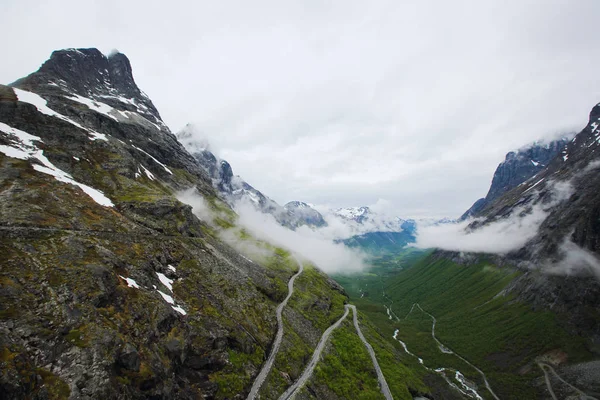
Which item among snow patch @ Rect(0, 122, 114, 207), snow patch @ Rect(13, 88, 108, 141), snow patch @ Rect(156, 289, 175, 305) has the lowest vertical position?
snow patch @ Rect(156, 289, 175, 305)

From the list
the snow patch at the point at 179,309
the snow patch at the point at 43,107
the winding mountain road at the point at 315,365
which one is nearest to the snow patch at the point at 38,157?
the snow patch at the point at 43,107

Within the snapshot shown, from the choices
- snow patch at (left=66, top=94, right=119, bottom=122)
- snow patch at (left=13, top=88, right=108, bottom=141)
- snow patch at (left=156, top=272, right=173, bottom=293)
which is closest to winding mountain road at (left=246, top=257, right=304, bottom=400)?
snow patch at (left=156, top=272, right=173, bottom=293)

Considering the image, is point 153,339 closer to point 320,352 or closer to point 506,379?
point 320,352

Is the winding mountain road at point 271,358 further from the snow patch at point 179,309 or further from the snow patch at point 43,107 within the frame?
the snow patch at point 43,107

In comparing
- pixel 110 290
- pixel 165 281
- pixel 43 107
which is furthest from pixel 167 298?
pixel 43 107

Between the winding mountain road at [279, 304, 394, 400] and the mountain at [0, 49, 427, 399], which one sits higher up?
the mountain at [0, 49, 427, 399]

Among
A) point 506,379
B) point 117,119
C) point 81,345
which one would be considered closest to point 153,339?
point 81,345

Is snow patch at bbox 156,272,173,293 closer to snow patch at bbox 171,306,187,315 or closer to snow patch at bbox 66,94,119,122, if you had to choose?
snow patch at bbox 171,306,187,315

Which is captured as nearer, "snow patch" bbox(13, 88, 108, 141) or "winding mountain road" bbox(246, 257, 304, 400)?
"winding mountain road" bbox(246, 257, 304, 400)
